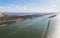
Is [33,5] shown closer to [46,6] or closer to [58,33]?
[46,6]

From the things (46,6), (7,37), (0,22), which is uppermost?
(46,6)

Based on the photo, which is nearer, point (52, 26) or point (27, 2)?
point (27, 2)

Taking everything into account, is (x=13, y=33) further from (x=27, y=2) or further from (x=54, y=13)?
(x=54, y=13)

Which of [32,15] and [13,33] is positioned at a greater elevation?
[32,15]

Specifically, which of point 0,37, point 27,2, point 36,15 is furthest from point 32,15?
point 0,37

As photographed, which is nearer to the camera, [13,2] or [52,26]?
[13,2]

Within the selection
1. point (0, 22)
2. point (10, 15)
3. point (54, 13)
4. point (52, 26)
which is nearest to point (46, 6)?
point (54, 13)

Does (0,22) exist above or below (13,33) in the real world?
above
